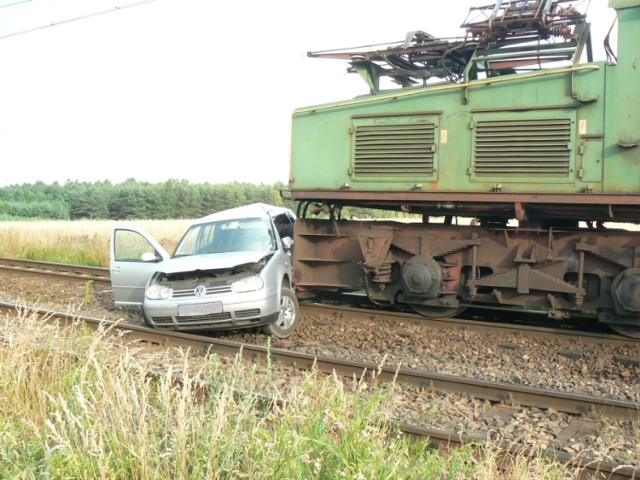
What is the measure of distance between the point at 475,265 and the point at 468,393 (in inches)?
135

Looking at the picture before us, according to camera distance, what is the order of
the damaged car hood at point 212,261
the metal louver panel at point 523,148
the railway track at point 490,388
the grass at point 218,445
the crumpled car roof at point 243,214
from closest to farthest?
the grass at point 218,445 → the railway track at point 490,388 → the metal louver panel at point 523,148 → the damaged car hood at point 212,261 → the crumpled car roof at point 243,214

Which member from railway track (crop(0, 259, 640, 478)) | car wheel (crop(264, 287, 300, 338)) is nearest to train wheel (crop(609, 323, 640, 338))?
railway track (crop(0, 259, 640, 478))

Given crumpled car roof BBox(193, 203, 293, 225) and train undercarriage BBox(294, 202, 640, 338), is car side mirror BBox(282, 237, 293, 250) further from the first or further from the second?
crumpled car roof BBox(193, 203, 293, 225)

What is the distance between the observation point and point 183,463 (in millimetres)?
3625

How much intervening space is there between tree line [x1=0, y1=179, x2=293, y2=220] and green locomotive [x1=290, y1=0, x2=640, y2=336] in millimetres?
54327

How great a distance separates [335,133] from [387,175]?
1132 millimetres

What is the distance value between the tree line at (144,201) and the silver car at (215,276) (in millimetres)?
54138

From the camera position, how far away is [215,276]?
9375 mm

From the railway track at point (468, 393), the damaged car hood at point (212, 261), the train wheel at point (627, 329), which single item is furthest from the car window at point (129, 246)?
the train wheel at point (627, 329)

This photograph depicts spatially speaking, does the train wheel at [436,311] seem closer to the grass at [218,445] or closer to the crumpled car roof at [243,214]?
the crumpled car roof at [243,214]

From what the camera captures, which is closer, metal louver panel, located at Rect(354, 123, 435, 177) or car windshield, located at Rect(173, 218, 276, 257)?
metal louver panel, located at Rect(354, 123, 435, 177)

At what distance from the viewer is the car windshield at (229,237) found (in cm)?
1031

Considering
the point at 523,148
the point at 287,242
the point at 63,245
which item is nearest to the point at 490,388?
the point at 523,148

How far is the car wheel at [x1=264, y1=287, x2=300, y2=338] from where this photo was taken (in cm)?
948
